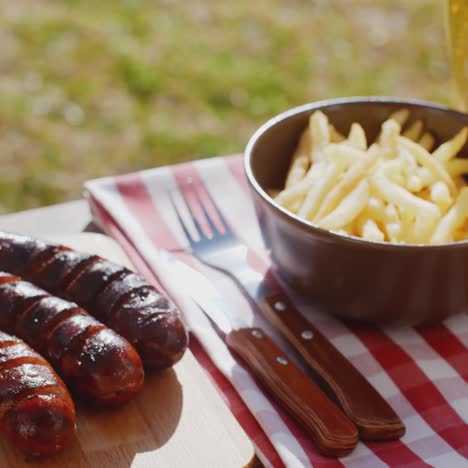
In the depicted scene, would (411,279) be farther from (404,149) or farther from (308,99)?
(308,99)

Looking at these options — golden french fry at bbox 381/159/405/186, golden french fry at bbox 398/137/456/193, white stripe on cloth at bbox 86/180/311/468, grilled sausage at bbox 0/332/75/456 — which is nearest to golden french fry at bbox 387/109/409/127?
golden french fry at bbox 398/137/456/193

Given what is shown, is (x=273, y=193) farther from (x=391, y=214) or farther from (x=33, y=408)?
(x=33, y=408)

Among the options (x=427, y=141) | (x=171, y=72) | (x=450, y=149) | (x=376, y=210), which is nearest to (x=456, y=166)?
(x=450, y=149)

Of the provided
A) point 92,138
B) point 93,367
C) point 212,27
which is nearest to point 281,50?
point 212,27

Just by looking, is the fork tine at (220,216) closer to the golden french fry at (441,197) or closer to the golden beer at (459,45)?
the golden french fry at (441,197)

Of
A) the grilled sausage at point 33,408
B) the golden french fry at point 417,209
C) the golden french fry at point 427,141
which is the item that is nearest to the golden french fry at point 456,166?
the golden french fry at point 427,141

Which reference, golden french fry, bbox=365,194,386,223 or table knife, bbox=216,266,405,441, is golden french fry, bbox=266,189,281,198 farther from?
golden french fry, bbox=365,194,386,223
